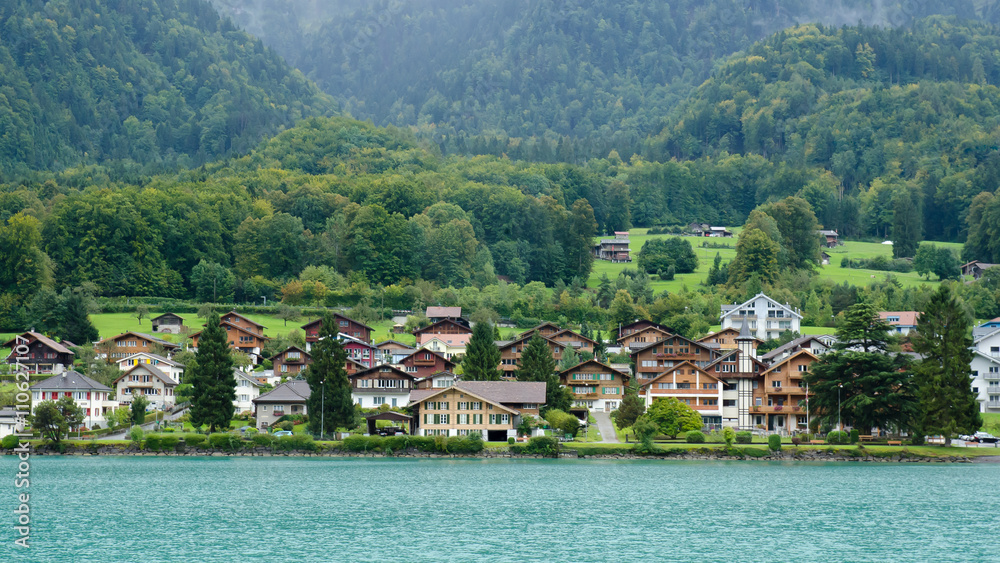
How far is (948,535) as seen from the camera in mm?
43281

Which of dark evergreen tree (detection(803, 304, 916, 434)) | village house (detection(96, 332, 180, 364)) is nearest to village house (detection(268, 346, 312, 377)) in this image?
village house (detection(96, 332, 180, 364))

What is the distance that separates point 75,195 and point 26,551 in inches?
4074

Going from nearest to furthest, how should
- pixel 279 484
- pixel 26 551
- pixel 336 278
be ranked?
pixel 26 551 < pixel 279 484 < pixel 336 278

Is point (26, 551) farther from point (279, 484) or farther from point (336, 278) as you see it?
point (336, 278)

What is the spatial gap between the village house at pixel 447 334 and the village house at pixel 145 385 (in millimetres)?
22905

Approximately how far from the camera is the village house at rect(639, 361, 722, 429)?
80.4 meters

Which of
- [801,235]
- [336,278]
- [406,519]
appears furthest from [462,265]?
[406,519]

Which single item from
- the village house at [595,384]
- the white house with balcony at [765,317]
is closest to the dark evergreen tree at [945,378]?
the village house at [595,384]

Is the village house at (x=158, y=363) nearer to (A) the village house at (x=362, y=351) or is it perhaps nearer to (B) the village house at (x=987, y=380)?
(A) the village house at (x=362, y=351)

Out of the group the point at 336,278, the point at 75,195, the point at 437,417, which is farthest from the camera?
the point at 75,195

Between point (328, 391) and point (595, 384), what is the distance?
21.2 m

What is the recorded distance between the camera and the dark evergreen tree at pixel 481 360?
81875 mm

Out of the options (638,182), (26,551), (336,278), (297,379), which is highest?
(638,182)

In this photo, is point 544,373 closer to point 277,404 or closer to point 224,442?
point 277,404
